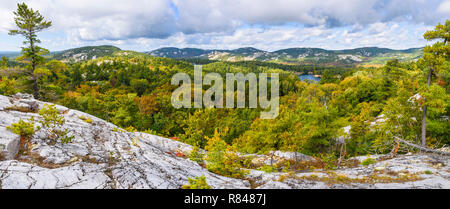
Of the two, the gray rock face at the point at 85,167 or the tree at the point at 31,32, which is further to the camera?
the tree at the point at 31,32

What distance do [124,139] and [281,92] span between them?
3616 inches

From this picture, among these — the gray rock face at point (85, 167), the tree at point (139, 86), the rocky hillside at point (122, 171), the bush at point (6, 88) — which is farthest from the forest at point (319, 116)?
the tree at point (139, 86)

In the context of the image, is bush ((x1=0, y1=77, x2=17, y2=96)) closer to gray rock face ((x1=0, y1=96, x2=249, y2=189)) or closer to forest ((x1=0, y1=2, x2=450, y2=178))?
forest ((x1=0, y1=2, x2=450, y2=178))

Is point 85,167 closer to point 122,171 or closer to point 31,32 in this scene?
point 122,171

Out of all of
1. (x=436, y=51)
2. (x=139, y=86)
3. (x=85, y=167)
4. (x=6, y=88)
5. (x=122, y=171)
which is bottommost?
(x=122, y=171)

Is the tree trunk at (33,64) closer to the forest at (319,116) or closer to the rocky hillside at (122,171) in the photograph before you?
the forest at (319,116)

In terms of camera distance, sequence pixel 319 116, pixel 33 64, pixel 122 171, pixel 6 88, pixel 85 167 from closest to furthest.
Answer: pixel 85 167, pixel 122 171, pixel 6 88, pixel 319 116, pixel 33 64

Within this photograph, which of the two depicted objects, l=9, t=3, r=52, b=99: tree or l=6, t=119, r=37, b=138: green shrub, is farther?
l=9, t=3, r=52, b=99: tree

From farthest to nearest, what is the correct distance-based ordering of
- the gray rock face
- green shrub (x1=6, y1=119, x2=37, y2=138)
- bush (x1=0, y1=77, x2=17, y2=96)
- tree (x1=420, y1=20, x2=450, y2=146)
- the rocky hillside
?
bush (x1=0, y1=77, x2=17, y2=96) → tree (x1=420, y1=20, x2=450, y2=146) → green shrub (x1=6, y1=119, x2=37, y2=138) → the rocky hillside → the gray rock face

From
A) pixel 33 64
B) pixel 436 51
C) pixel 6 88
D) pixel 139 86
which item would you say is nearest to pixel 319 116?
pixel 436 51

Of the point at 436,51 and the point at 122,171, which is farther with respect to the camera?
the point at 436,51

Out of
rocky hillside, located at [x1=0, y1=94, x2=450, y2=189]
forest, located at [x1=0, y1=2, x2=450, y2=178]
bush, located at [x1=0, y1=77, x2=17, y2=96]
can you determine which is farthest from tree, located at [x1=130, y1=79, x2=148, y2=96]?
rocky hillside, located at [x1=0, y1=94, x2=450, y2=189]

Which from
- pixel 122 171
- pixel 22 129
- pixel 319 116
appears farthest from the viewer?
pixel 319 116
